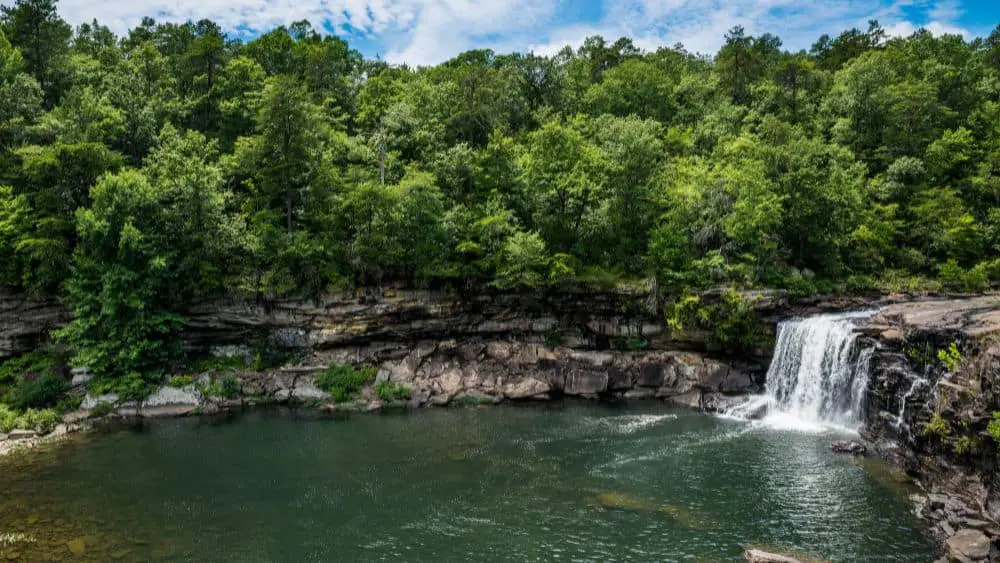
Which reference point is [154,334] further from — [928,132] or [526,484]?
[928,132]

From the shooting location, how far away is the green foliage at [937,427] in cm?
2040

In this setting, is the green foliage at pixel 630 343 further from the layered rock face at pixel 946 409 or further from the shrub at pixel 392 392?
the shrub at pixel 392 392

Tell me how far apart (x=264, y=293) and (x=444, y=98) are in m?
23.0

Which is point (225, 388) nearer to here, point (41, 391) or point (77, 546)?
point (41, 391)

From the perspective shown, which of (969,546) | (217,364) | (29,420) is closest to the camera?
(969,546)

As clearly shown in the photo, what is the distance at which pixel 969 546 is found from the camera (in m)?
15.9

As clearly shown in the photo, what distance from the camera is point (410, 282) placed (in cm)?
3869

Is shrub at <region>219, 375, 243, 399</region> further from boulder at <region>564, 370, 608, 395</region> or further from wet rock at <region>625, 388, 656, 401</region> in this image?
wet rock at <region>625, 388, 656, 401</region>

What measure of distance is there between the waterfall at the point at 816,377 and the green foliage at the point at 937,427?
20.9ft

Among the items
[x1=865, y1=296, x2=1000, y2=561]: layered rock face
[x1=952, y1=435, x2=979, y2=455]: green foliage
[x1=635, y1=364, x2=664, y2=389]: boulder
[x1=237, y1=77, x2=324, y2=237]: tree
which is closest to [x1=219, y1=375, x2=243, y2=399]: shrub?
[x1=237, y1=77, x2=324, y2=237]: tree

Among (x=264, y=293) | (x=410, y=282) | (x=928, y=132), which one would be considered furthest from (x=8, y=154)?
(x=928, y=132)

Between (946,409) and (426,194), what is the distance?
28.3m

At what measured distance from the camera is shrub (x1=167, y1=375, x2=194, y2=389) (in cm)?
3409

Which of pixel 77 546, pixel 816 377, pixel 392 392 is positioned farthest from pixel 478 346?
pixel 77 546
